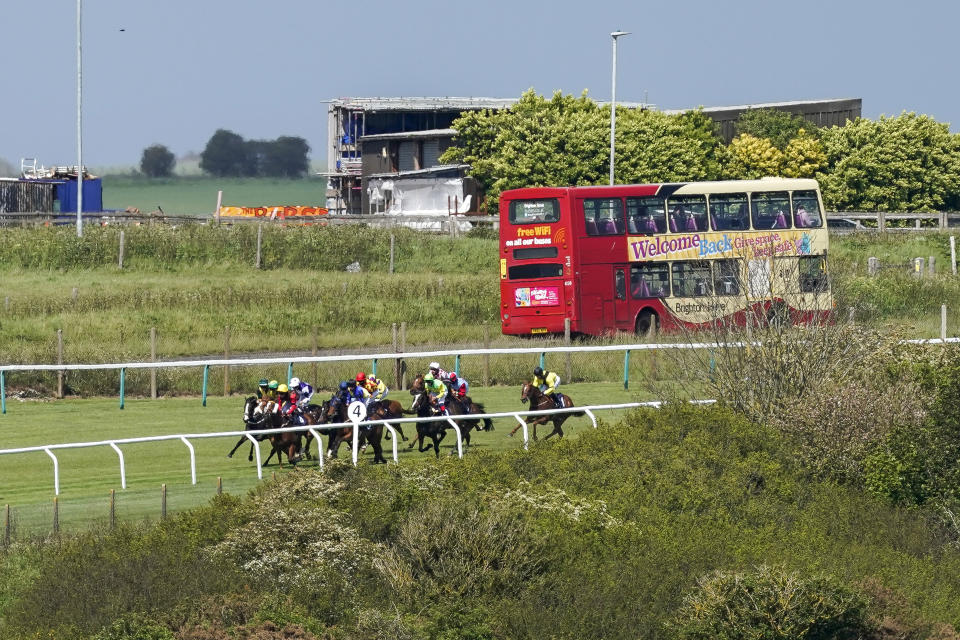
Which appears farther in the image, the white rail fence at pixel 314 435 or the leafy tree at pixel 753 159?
the leafy tree at pixel 753 159

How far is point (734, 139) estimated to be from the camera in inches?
2672

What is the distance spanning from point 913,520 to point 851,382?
144 inches

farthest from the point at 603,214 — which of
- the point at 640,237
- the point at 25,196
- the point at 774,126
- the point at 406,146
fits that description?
Result: the point at 406,146

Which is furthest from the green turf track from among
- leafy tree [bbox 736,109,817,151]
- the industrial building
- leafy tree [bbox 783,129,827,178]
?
leafy tree [bbox 736,109,817,151]

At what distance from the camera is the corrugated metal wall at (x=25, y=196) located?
188 ft

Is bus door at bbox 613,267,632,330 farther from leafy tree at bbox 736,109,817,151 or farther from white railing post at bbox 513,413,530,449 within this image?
leafy tree at bbox 736,109,817,151

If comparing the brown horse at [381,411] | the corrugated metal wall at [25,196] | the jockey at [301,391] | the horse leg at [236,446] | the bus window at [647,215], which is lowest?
the horse leg at [236,446]

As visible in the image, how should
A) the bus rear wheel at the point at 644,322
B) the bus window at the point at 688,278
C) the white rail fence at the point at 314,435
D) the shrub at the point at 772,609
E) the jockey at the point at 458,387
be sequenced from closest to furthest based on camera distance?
the shrub at the point at 772,609 < the white rail fence at the point at 314,435 < the jockey at the point at 458,387 < the bus window at the point at 688,278 < the bus rear wheel at the point at 644,322

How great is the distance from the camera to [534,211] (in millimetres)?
34188

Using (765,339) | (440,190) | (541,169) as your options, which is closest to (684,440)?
(765,339)

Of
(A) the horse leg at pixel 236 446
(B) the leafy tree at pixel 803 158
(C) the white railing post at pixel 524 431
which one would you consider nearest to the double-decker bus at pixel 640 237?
(C) the white railing post at pixel 524 431

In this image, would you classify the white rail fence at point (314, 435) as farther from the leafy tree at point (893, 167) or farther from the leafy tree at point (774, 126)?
the leafy tree at point (774, 126)

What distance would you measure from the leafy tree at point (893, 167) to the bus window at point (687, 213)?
31653mm

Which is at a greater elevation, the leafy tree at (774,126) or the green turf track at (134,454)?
the leafy tree at (774,126)
